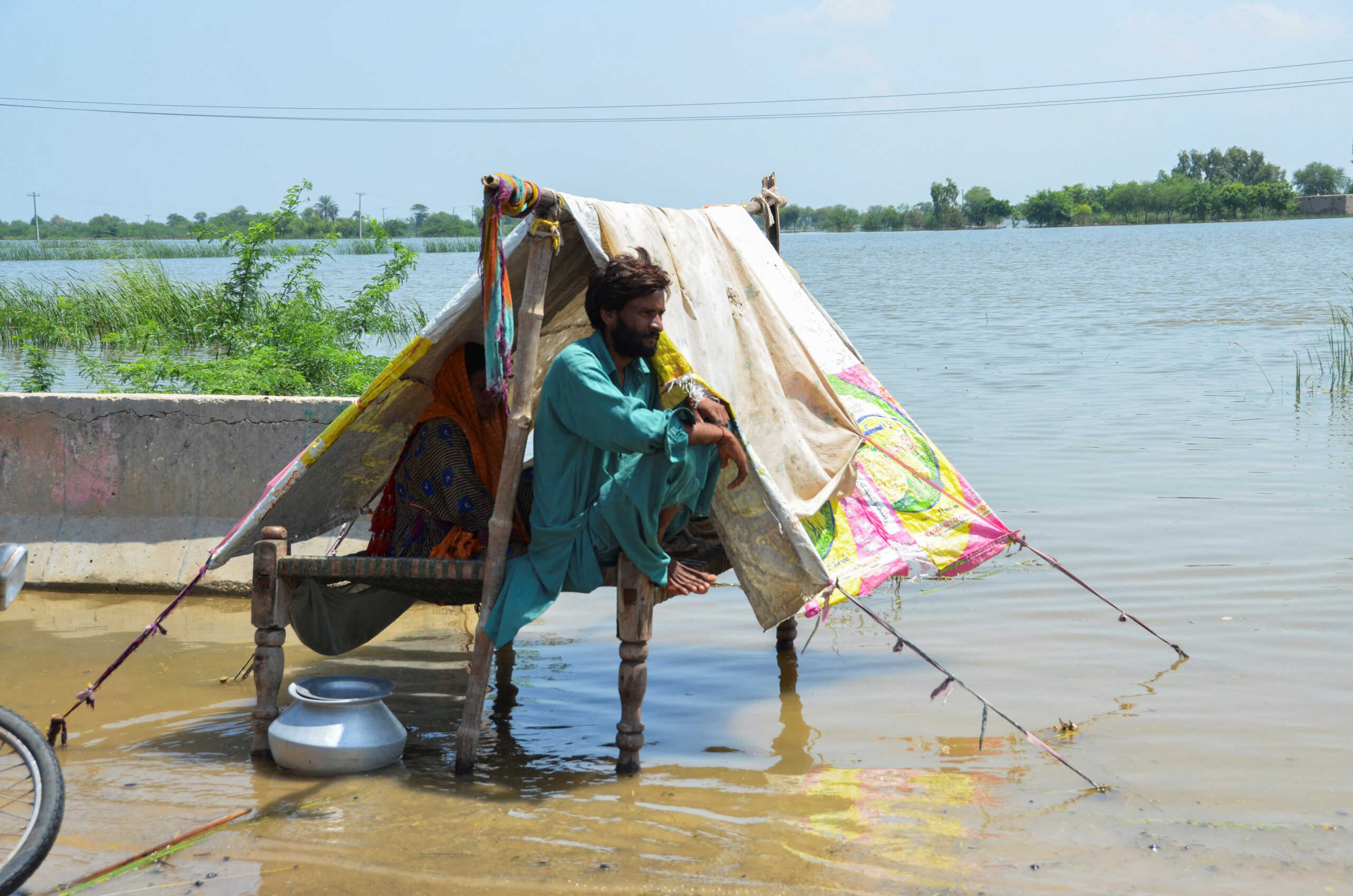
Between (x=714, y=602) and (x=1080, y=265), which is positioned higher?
(x=1080, y=265)

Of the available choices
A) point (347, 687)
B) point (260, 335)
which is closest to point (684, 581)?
point (347, 687)

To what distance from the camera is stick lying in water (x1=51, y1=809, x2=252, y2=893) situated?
10.6 feet

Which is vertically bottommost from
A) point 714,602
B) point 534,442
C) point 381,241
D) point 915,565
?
point 714,602

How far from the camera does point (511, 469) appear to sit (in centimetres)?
390

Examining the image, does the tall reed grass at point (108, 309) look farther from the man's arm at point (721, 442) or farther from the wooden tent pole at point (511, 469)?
the man's arm at point (721, 442)

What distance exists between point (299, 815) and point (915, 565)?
244 cm

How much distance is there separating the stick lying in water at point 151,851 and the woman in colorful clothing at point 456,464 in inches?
47.0

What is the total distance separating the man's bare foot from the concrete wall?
9.21 ft

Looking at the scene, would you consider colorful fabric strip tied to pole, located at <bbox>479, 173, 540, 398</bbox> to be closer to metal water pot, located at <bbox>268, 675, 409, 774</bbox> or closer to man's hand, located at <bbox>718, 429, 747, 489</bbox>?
man's hand, located at <bbox>718, 429, 747, 489</bbox>

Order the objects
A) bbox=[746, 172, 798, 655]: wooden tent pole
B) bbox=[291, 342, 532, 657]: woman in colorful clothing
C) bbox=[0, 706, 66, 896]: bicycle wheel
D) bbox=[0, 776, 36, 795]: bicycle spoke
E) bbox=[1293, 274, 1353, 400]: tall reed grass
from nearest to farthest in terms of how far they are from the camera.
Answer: bbox=[0, 706, 66, 896]: bicycle wheel < bbox=[0, 776, 36, 795]: bicycle spoke < bbox=[291, 342, 532, 657]: woman in colorful clothing < bbox=[746, 172, 798, 655]: wooden tent pole < bbox=[1293, 274, 1353, 400]: tall reed grass

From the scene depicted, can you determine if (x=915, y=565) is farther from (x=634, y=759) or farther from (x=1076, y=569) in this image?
(x=1076, y=569)

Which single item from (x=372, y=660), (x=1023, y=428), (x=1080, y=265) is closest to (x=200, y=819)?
(x=372, y=660)

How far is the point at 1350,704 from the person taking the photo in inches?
185

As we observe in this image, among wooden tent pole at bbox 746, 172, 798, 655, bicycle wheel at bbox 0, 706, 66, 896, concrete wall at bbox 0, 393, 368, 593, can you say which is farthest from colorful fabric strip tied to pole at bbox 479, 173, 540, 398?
concrete wall at bbox 0, 393, 368, 593
